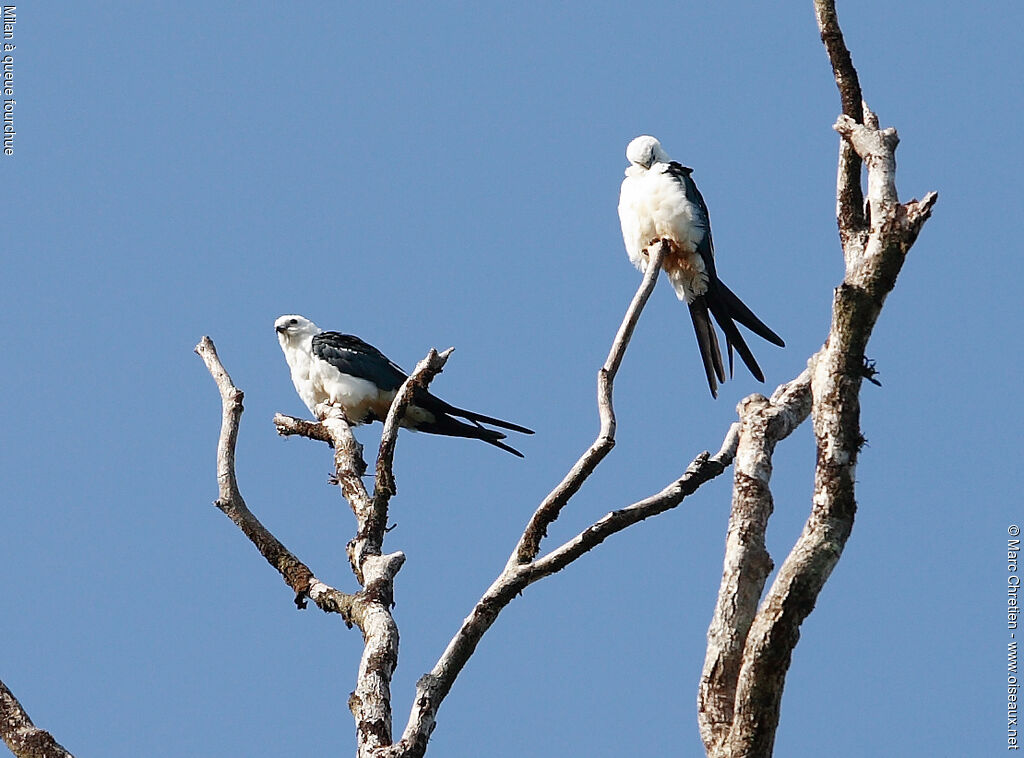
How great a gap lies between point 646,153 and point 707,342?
56.5 inches

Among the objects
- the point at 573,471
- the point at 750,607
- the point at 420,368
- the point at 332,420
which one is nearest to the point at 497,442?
the point at 332,420

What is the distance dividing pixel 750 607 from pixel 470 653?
1213mm

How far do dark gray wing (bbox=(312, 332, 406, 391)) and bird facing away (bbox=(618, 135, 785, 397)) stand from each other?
1.76 metres

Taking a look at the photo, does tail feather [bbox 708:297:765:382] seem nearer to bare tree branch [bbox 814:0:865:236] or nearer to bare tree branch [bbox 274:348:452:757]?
bare tree branch [bbox 274:348:452:757]

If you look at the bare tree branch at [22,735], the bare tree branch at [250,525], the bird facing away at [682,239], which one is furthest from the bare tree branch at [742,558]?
the bird facing away at [682,239]

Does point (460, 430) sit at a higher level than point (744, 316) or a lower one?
lower

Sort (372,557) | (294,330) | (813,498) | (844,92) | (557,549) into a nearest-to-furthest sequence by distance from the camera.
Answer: (813,498) → (844,92) → (557,549) → (372,557) → (294,330)

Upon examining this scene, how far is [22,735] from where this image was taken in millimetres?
4539

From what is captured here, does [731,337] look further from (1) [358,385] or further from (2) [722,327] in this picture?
(1) [358,385]

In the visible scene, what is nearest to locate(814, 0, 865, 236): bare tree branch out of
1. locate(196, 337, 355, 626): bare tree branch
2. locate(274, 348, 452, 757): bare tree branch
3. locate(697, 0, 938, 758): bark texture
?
locate(697, 0, 938, 758): bark texture

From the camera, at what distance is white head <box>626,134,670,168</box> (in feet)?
27.1

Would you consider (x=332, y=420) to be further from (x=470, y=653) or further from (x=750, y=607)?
(x=750, y=607)

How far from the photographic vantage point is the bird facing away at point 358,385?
7758mm

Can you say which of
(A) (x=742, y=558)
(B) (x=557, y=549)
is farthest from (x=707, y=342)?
(A) (x=742, y=558)
